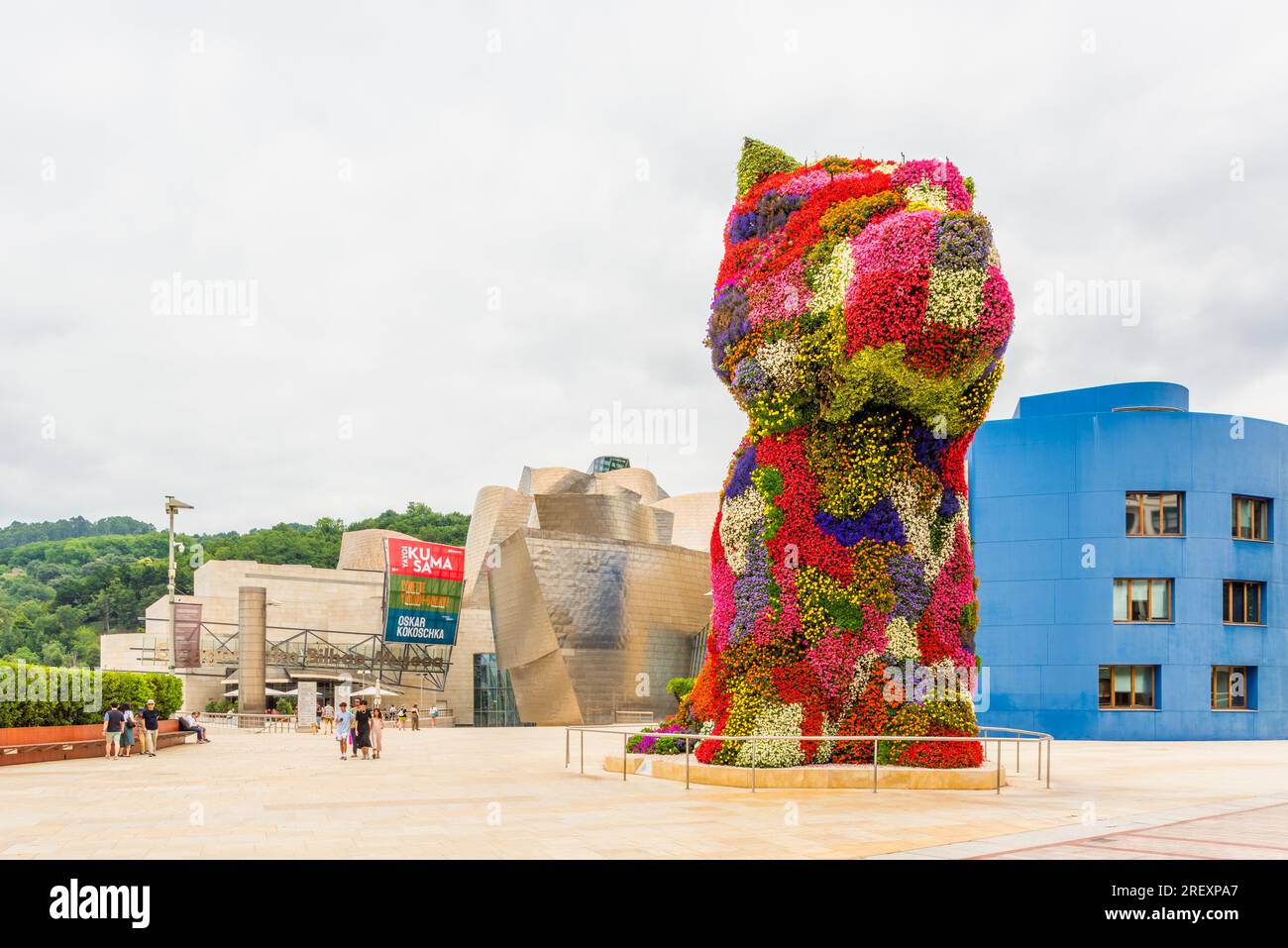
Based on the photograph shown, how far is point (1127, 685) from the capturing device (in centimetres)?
3816

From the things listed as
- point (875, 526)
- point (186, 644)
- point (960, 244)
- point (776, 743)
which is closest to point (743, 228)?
point (960, 244)

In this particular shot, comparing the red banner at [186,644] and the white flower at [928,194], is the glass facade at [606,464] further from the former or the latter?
the white flower at [928,194]

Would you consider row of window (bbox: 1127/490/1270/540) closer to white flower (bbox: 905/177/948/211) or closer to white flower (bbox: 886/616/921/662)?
white flower (bbox: 886/616/921/662)

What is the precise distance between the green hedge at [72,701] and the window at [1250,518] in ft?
114

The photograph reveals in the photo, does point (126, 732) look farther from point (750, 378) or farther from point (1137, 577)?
point (1137, 577)

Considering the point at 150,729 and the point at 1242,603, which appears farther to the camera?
the point at 1242,603

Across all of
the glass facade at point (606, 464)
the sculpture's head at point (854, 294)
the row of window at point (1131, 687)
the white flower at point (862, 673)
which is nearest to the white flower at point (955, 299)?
the sculpture's head at point (854, 294)

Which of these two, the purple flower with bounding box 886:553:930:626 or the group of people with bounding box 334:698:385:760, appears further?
the group of people with bounding box 334:698:385:760

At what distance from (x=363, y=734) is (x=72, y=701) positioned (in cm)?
740

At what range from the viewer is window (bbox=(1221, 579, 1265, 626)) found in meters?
38.8

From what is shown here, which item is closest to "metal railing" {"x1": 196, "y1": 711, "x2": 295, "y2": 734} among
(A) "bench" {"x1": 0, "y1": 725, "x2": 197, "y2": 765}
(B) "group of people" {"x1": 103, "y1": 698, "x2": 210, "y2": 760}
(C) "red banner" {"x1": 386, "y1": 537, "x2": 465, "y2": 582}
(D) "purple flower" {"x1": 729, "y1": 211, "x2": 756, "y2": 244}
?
(C) "red banner" {"x1": 386, "y1": 537, "x2": 465, "y2": 582}

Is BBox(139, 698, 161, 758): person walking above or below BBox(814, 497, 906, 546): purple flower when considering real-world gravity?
below

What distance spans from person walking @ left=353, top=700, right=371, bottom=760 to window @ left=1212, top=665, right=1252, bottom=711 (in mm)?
26871
